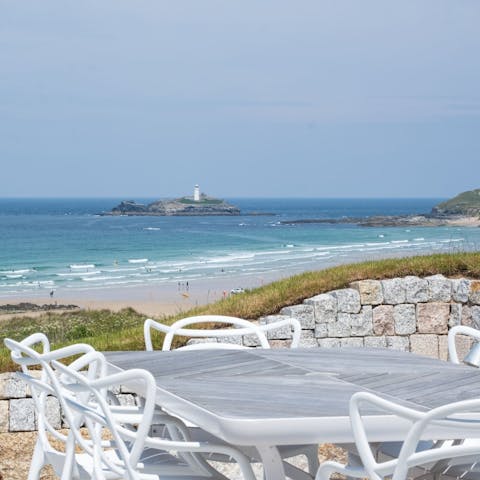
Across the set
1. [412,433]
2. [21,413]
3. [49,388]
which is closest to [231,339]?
[21,413]

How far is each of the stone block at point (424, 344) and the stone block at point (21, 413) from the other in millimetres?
2984

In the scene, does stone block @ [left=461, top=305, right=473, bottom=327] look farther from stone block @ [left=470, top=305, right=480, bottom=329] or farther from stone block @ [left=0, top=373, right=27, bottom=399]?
stone block @ [left=0, top=373, right=27, bottom=399]

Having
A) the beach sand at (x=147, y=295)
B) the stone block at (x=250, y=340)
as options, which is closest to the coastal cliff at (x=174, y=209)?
the beach sand at (x=147, y=295)

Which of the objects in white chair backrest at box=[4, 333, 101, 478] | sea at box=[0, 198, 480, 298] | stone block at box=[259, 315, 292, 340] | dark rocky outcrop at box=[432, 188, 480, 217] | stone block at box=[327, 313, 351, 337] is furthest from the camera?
dark rocky outcrop at box=[432, 188, 480, 217]

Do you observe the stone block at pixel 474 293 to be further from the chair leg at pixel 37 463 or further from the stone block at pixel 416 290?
the chair leg at pixel 37 463

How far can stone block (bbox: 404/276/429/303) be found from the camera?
7238 mm

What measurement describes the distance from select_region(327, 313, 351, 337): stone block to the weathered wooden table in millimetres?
2765

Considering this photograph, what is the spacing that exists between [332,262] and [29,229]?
137 feet

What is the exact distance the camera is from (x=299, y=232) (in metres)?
67.9

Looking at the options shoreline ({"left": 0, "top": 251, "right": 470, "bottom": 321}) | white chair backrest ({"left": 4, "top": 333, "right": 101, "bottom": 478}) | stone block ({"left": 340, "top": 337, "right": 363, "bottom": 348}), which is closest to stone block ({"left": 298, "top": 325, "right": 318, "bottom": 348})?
stone block ({"left": 340, "top": 337, "right": 363, "bottom": 348})

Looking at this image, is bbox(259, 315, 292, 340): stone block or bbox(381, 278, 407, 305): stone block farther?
bbox(381, 278, 407, 305): stone block

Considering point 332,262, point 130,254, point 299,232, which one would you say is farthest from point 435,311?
point 299,232

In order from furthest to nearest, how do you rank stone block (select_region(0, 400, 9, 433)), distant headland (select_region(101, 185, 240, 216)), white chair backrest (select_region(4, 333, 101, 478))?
distant headland (select_region(101, 185, 240, 216))
stone block (select_region(0, 400, 9, 433))
white chair backrest (select_region(4, 333, 101, 478))

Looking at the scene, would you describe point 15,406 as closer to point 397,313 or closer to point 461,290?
point 397,313
